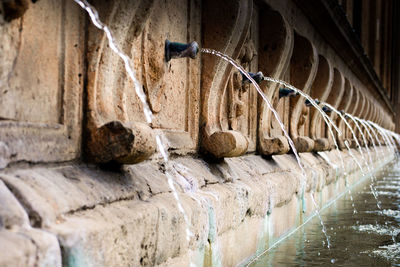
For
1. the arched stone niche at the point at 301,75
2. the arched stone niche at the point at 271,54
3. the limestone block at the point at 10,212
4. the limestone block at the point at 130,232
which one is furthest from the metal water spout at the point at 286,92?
the limestone block at the point at 10,212

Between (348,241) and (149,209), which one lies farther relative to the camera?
(348,241)

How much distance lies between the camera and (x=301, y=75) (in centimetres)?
502

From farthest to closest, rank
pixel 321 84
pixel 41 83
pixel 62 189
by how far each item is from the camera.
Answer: pixel 321 84, pixel 41 83, pixel 62 189

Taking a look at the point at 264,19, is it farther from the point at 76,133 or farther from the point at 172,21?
the point at 76,133

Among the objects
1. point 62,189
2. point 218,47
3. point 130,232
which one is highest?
point 218,47

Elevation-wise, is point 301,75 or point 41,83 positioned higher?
point 301,75

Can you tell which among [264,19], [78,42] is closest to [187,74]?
[78,42]

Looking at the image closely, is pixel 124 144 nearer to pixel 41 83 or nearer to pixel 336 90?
pixel 41 83

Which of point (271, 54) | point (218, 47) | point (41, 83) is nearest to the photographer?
point (41, 83)

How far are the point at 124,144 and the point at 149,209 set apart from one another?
0.21 meters

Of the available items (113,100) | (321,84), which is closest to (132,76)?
(113,100)

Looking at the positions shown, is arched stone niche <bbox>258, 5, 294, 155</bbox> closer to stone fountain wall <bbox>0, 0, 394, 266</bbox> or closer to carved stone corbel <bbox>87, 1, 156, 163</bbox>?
stone fountain wall <bbox>0, 0, 394, 266</bbox>

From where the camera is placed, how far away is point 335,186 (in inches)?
231

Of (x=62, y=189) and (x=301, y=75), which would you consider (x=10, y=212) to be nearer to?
(x=62, y=189)
